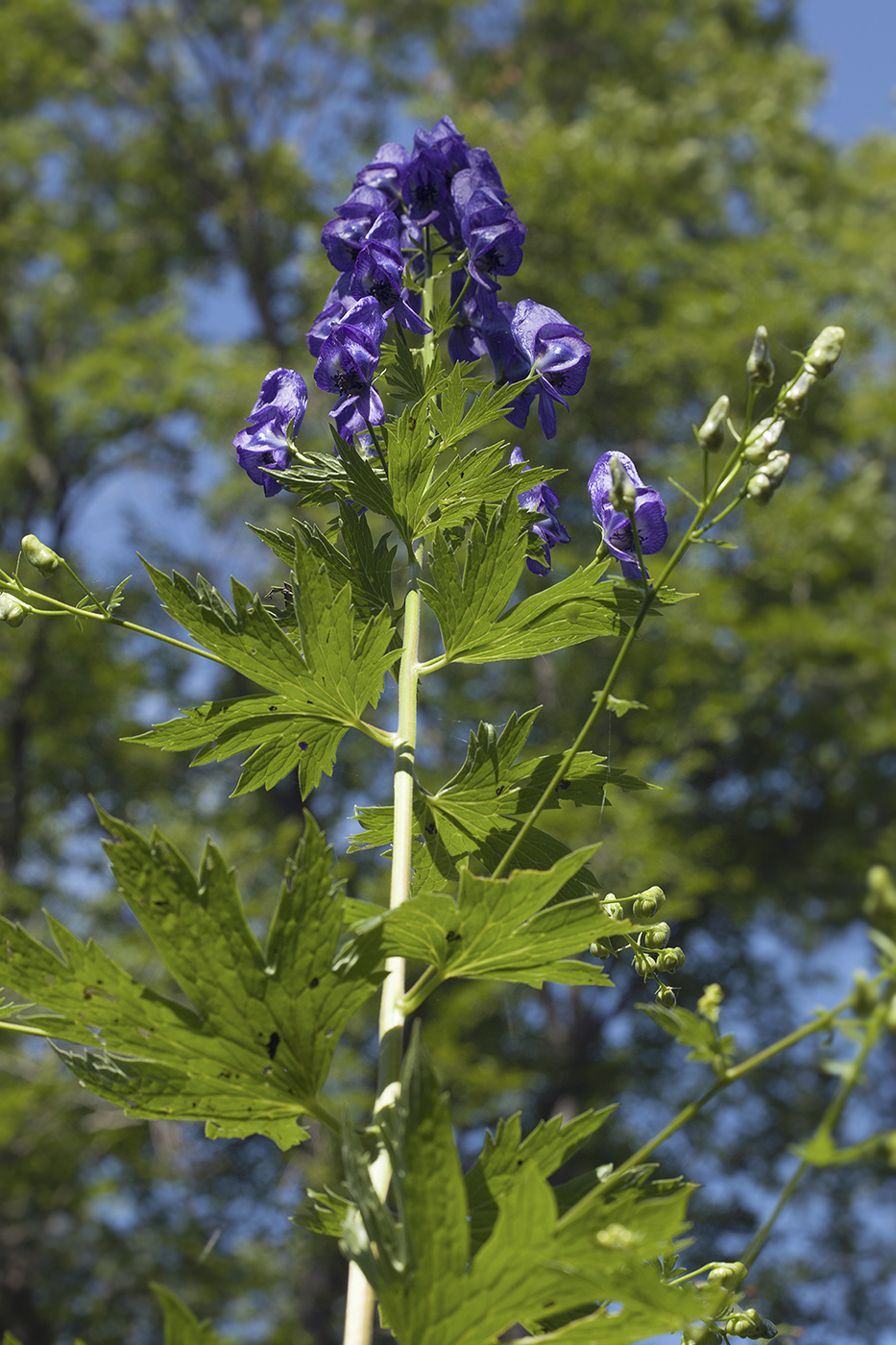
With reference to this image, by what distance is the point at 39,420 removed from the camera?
1438 centimetres

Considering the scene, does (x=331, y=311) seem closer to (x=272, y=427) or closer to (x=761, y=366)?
(x=272, y=427)

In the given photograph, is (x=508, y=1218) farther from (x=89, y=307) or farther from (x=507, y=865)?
(x=89, y=307)

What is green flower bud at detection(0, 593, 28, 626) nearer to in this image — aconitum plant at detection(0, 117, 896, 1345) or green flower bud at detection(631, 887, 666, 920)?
aconitum plant at detection(0, 117, 896, 1345)

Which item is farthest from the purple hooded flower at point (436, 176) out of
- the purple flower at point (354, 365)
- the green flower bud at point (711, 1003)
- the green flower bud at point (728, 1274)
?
the green flower bud at point (728, 1274)

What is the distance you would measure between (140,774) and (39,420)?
202 inches

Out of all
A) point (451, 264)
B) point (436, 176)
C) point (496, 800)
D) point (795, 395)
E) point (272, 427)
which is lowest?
point (496, 800)

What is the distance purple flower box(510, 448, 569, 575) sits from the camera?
141 cm

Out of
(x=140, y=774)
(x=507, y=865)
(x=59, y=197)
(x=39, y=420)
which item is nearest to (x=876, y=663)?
(x=140, y=774)

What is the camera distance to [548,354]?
57.4 inches

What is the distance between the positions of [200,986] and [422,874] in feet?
1.47

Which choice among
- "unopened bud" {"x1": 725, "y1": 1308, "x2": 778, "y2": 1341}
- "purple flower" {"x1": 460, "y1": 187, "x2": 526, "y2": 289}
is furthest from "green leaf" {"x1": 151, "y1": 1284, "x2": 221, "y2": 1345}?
"purple flower" {"x1": 460, "y1": 187, "x2": 526, "y2": 289}

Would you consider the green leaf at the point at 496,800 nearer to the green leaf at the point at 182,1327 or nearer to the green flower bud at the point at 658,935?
the green flower bud at the point at 658,935

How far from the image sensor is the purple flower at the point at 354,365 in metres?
1.34

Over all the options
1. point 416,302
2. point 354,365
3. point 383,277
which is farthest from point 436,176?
point 354,365
